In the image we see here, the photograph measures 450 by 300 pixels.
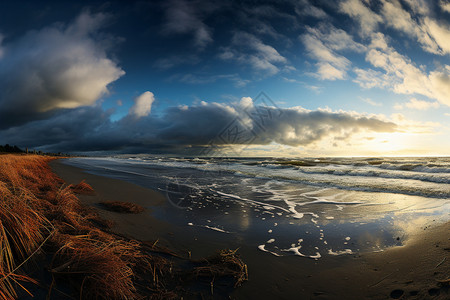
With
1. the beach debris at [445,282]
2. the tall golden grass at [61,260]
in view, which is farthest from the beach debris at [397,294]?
the tall golden grass at [61,260]

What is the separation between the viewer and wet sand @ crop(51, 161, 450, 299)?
2.65 metres

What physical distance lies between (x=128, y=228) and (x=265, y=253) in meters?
3.09

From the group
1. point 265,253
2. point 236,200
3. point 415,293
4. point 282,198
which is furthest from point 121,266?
point 282,198

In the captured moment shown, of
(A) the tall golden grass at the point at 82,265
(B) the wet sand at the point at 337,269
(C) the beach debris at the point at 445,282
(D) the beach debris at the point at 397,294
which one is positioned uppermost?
(A) the tall golden grass at the point at 82,265

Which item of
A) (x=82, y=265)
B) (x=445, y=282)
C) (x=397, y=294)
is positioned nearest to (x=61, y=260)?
(x=82, y=265)

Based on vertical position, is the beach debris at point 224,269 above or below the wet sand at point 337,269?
above

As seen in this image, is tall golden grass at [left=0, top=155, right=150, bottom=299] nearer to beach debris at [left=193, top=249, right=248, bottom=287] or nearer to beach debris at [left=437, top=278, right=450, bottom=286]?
beach debris at [left=193, top=249, right=248, bottom=287]

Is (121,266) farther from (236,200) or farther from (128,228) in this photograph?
(236,200)

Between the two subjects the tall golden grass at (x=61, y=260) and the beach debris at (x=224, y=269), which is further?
the beach debris at (x=224, y=269)

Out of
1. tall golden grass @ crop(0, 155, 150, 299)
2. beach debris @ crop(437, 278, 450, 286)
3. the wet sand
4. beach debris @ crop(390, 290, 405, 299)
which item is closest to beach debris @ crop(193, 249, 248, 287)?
the wet sand

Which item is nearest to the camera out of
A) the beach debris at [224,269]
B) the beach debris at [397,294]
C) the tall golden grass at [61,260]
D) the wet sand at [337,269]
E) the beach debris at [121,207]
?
the tall golden grass at [61,260]

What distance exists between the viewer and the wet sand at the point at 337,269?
265cm

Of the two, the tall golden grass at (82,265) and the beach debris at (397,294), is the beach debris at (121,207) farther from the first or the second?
the beach debris at (397,294)

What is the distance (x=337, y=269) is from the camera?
131 inches
